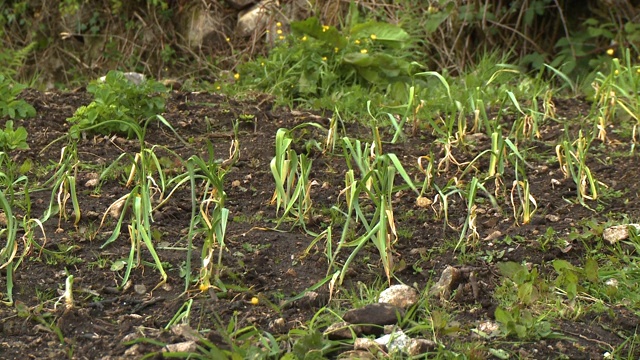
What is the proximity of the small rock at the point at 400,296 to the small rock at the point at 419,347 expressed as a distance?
0.23 metres

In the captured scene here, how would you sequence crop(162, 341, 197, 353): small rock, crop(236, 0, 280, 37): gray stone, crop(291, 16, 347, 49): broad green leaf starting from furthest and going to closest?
crop(236, 0, 280, 37): gray stone
crop(291, 16, 347, 49): broad green leaf
crop(162, 341, 197, 353): small rock

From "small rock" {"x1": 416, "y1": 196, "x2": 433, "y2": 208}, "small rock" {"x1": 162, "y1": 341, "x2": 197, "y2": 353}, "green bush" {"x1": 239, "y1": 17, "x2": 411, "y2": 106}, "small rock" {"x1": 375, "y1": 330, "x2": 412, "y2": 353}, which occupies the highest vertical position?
"small rock" {"x1": 162, "y1": 341, "x2": 197, "y2": 353}

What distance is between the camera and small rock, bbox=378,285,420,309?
2.69 meters

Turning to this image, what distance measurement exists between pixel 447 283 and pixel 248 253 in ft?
2.14

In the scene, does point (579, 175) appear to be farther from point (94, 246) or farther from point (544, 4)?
point (544, 4)

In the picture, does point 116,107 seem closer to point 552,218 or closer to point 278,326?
point 278,326

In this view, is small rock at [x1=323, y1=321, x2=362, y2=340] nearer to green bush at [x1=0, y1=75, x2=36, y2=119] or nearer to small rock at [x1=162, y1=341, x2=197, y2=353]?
small rock at [x1=162, y1=341, x2=197, y2=353]

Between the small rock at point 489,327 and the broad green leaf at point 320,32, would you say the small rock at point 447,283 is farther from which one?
the broad green leaf at point 320,32

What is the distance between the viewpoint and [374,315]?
2.58 m

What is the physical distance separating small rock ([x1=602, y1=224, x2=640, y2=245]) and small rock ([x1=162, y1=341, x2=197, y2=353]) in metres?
1.53

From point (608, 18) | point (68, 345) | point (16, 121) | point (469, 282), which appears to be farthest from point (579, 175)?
point (608, 18)

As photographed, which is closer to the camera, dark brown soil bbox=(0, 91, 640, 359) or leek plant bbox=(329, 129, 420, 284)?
dark brown soil bbox=(0, 91, 640, 359)

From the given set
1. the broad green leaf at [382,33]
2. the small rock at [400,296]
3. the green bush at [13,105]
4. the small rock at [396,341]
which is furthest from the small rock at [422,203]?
the broad green leaf at [382,33]

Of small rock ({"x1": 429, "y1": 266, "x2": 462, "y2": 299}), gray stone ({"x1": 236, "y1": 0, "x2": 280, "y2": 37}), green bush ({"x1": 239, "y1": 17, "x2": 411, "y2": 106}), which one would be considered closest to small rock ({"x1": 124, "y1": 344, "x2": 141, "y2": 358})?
small rock ({"x1": 429, "y1": 266, "x2": 462, "y2": 299})
